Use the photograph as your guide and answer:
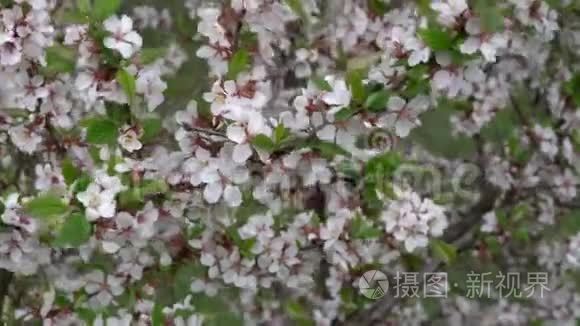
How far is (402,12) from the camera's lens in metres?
2.01

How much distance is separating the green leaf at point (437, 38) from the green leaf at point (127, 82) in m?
0.46

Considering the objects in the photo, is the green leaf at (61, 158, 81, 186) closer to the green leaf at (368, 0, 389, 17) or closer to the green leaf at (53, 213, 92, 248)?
the green leaf at (53, 213, 92, 248)

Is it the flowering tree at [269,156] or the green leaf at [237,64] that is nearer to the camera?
the flowering tree at [269,156]

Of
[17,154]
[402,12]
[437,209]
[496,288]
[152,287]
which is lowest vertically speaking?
[496,288]

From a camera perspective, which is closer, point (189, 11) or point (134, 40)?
point (134, 40)

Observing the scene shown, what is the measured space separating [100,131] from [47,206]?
0.16 meters

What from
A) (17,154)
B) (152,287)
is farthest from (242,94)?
(17,154)

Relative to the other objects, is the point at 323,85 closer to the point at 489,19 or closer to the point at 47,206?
the point at 489,19

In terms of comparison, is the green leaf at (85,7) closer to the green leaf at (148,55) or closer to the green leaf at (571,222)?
the green leaf at (148,55)

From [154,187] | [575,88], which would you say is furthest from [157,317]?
[575,88]

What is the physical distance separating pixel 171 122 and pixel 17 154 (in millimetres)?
340

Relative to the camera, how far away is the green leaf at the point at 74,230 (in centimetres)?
136

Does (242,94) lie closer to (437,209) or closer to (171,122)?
(171,122)

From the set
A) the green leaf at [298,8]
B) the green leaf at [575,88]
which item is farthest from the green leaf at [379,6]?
the green leaf at [575,88]
